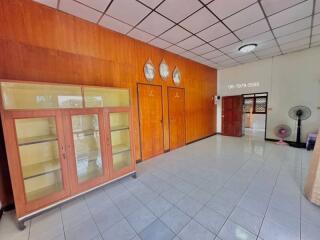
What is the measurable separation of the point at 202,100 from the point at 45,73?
5215 millimetres

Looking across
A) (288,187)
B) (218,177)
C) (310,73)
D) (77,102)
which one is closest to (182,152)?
(218,177)

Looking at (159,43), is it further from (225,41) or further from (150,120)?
(150,120)

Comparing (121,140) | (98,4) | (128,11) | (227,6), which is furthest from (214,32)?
(121,140)

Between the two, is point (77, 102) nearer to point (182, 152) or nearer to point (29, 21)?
point (29, 21)

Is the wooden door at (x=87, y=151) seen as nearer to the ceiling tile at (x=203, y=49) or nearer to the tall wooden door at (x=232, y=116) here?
the ceiling tile at (x=203, y=49)

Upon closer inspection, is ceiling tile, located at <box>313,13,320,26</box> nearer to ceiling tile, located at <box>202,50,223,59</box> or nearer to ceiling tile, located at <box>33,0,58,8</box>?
ceiling tile, located at <box>202,50,223,59</box>

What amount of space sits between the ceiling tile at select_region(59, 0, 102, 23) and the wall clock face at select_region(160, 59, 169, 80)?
1994 mm

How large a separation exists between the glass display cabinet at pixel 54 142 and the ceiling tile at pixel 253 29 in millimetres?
3168

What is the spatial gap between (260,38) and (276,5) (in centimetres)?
135

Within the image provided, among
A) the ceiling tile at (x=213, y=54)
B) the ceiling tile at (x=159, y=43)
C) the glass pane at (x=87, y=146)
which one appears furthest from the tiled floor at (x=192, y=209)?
the ceiling tile at (x=213, y=54)

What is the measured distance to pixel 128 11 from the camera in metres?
2.46

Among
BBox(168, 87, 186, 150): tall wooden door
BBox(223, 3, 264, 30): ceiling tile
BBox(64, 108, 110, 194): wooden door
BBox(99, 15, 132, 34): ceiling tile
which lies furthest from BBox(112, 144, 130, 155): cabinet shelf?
BBox(223, 3, 264, 30): ceiling tile

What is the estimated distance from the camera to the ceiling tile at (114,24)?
8.79 feet

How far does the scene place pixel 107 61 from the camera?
3070 mm
